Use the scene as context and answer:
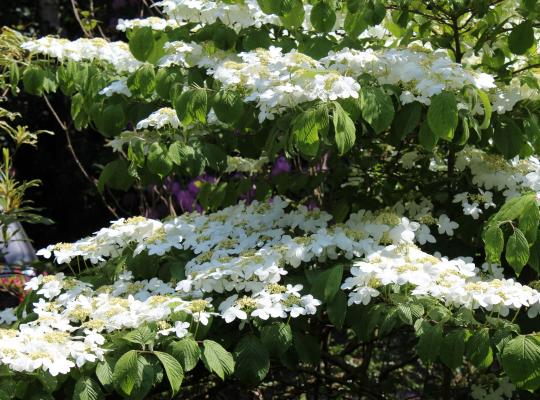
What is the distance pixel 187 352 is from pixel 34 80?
122 cm

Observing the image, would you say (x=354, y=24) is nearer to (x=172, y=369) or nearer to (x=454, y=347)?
(x=454, y=347)

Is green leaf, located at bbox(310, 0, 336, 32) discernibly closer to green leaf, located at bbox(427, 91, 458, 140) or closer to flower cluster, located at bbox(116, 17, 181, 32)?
green leaf, located at bbox(427, 91, 458, 140)

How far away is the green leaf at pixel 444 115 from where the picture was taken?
6.15 feet

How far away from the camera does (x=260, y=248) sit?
2.20 meters

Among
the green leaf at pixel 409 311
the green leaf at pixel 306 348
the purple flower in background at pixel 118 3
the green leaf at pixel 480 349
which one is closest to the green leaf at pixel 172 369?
the green leaf at pixel 306 348

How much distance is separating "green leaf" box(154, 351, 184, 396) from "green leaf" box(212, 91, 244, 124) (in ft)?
2.18

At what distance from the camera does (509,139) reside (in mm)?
2205

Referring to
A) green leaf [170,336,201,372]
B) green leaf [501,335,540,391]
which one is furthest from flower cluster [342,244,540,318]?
green leaf [170,336,201,372]

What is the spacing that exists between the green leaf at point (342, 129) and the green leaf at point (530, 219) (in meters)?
0.41

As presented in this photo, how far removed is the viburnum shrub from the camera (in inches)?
68.7

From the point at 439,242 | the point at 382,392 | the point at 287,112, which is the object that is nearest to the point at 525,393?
the point at 439,242

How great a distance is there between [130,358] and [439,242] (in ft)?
3.72

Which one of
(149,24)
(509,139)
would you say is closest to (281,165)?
(149,24)

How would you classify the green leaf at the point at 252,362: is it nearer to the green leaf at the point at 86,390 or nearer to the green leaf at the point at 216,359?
the green leaf at the point at 216,359
